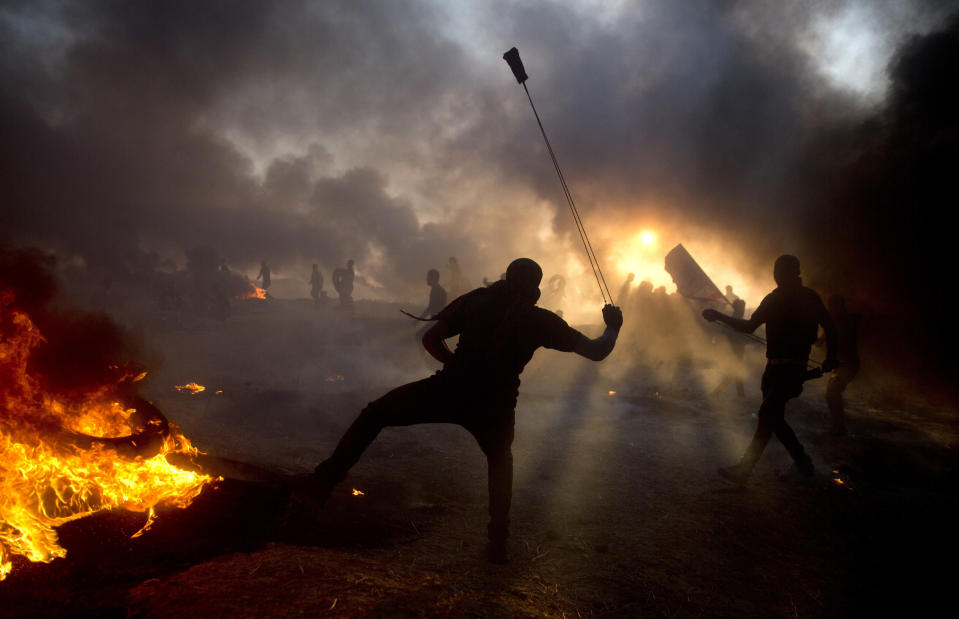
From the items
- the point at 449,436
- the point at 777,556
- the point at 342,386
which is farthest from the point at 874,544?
the point at 342,386

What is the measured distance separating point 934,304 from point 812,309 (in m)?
5.50

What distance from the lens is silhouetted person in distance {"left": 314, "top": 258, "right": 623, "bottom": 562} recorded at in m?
3.00

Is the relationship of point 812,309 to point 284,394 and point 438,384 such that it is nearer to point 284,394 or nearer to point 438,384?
point 438,384

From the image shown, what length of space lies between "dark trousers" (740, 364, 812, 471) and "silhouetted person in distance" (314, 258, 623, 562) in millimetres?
2813

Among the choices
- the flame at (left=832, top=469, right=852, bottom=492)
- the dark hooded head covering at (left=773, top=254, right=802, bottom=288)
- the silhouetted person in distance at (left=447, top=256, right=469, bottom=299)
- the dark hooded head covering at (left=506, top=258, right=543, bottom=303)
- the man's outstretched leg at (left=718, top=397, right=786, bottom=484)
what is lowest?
the flame at (left=832, top=469, right=852, bottom=492)

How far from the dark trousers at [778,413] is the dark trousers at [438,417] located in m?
Answer: 3.30

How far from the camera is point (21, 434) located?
3.19m

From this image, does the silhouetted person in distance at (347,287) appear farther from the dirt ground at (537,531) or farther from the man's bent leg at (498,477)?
the man's bent leg at (498,477)

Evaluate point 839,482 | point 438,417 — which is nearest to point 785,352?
point 839,482

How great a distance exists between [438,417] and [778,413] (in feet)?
13.0

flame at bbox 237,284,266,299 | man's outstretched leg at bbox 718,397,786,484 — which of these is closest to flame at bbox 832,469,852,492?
man's outstretched leg at bbox 718,397,786,484

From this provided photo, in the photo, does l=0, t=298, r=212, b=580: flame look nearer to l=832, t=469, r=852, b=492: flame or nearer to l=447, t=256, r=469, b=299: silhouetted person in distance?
l=832, t=469, r=852, b=492: flame

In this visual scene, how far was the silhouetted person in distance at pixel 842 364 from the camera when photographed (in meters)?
7.28

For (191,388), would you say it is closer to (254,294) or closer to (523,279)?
(523,279)
